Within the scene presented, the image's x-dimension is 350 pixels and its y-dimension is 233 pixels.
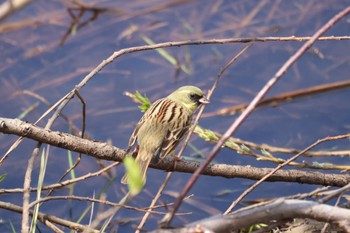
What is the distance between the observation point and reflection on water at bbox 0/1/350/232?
6172 millimetres

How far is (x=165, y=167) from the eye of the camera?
4.12 meters

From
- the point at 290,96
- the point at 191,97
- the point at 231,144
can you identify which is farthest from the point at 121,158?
the point at 290,96

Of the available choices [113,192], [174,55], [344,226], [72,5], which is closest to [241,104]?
[174,55]

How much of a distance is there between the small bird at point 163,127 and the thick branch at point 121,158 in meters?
0.13

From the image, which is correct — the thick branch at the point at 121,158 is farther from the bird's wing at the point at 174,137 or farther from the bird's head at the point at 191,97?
the bird's head at the point at 191,97

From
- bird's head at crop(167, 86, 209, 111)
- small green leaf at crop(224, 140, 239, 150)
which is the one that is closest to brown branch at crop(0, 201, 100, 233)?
small green leaf at crop(224, 140, 239, 150)

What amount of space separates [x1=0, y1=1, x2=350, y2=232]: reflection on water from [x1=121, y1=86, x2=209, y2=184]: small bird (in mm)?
1129

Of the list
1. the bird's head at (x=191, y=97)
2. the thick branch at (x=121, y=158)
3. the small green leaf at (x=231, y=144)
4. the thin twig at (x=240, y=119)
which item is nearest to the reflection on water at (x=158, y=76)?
the bird's head at (x=191, y=97)

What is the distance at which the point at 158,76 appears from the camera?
7.61 metres

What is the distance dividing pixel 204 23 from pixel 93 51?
4.50 feet

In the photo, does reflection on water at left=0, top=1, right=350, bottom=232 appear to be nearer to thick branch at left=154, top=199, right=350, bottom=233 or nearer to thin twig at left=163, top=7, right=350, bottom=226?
thick branch at left=154, top=199, right=350, bottom=233

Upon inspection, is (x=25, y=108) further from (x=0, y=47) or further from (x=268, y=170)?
(x=268, y=170)

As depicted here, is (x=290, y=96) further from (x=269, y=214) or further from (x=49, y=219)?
(x=269, y=214)

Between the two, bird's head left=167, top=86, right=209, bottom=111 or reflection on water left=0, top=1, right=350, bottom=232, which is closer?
bird's head left=167, top=86, right=209, bottom=111
